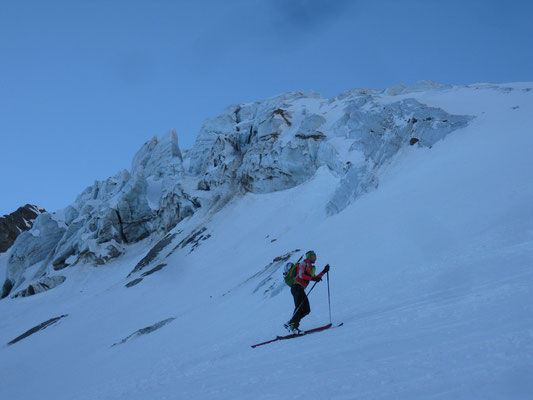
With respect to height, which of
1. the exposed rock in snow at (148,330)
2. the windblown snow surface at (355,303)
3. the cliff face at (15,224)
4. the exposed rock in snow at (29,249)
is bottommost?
the exposed rock in snow at (148,330)

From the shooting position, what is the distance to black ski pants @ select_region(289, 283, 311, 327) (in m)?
9.77

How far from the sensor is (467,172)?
63.7 feet

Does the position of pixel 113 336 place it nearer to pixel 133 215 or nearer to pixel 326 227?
pixel 326 227

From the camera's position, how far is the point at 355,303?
1066cm

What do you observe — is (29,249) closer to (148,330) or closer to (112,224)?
(112,224)

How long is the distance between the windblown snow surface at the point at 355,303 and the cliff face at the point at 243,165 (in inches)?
76.5

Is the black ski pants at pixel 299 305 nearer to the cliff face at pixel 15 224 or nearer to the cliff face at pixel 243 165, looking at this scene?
the cliff face at pixel 243 165

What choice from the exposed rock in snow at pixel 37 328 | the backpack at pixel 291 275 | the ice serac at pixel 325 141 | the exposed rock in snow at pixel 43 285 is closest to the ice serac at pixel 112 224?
the exposed rock in snow at pixel 43 285

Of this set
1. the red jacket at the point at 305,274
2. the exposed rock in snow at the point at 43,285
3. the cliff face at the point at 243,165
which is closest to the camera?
the red jacket at the point at 305,274

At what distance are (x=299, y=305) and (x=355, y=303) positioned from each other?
1.63 m

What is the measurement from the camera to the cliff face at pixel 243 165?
101 ft

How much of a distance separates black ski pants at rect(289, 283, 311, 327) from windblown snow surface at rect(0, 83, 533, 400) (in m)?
0.60

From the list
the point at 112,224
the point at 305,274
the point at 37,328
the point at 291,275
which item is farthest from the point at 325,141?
the point at 305,274

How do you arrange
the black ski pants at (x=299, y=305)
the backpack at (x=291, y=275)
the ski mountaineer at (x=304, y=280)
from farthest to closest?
the backpack at (x=291, y=275) < the ski mountaineer at (x=304, y=280) < the black ski pants at (x=299, y=305)
